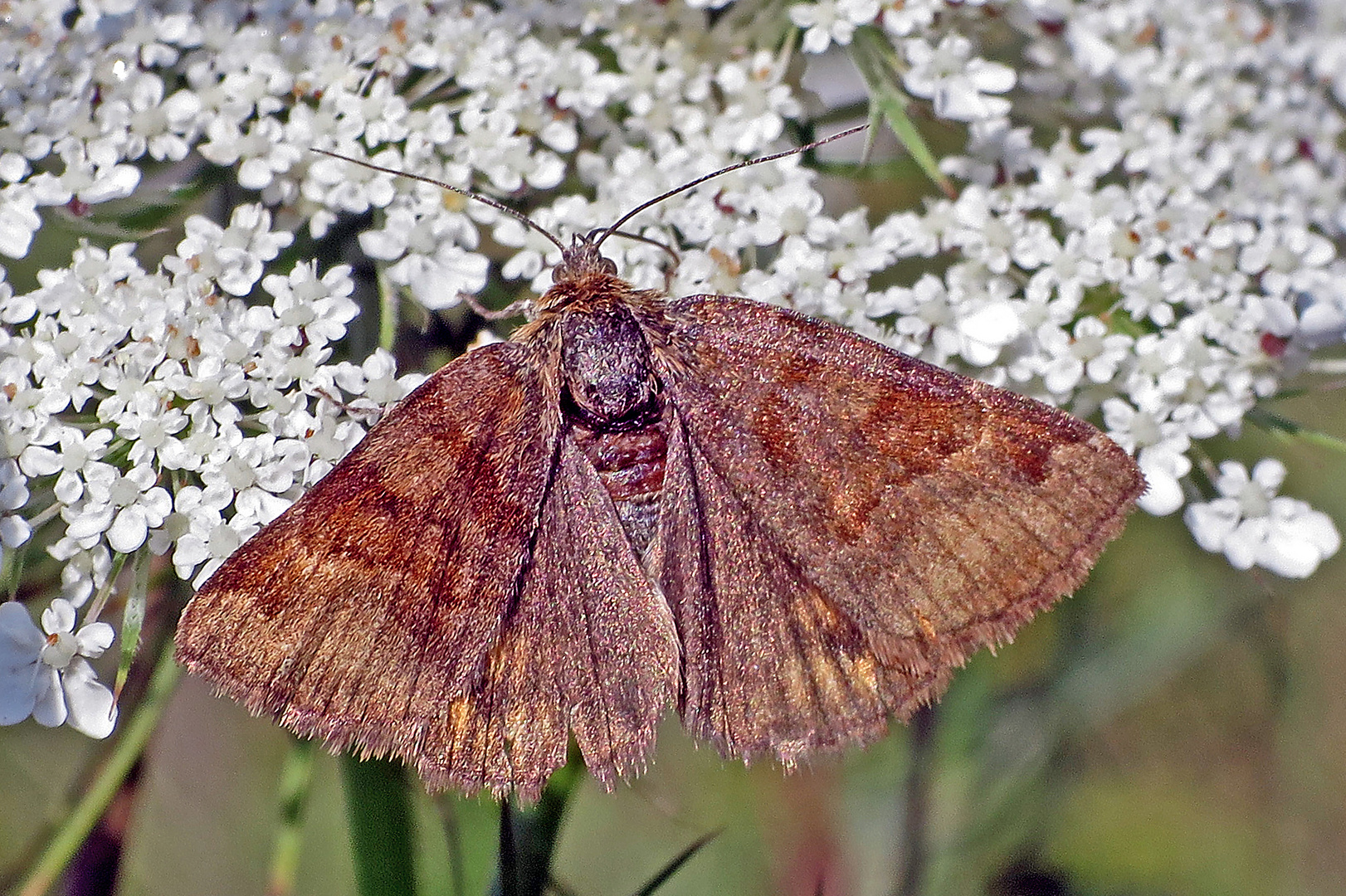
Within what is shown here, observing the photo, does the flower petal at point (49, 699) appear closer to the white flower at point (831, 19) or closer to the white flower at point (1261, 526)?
the white flower at point (831, 19)

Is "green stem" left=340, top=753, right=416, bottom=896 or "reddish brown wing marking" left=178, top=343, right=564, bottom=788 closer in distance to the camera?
"reddish brown wing marking" left=178, top=343, right=564, bottom=788

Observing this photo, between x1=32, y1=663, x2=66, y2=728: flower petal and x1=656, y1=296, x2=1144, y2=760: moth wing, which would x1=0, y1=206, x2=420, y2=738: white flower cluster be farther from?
x1=656, y1=296, x2=1144, y2=760: moth wing

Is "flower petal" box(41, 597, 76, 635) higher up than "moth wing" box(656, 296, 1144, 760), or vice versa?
"moth wing" box(656, 296, 1144, 760)

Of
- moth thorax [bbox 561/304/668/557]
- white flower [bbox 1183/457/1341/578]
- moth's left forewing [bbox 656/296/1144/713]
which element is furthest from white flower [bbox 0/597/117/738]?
white flower [bbox 1183/457/1341/578]

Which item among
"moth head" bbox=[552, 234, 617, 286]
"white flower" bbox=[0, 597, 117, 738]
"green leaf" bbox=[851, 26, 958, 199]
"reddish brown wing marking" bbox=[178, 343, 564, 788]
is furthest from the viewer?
"green leaf" bbox=[851, 26, 958, 199]

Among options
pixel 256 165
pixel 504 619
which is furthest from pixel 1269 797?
pixel 256 165

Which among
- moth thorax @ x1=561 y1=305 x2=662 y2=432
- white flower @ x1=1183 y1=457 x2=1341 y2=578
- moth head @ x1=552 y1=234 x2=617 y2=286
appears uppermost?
moth head @ x1=552 y1=234 x2=617 y2=286
